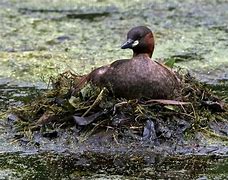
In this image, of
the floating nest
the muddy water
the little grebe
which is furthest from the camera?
the muddy water

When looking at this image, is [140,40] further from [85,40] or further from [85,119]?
[85,40]

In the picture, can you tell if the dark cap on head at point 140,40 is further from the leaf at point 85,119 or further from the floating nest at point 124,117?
the leaf at point 85,119

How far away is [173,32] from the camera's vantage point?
945 centimetres

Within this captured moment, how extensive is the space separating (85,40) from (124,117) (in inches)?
139

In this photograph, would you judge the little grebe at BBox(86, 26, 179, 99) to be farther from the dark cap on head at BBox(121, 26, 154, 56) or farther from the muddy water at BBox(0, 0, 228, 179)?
the muddy water at BBox(0, 0, 228, 179)

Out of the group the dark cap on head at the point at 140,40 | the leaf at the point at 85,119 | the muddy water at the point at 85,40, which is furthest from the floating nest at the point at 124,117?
the dark cap on head at the point at 140,40

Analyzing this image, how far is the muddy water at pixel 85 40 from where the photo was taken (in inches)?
279

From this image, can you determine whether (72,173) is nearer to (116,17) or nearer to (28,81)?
(28,81)

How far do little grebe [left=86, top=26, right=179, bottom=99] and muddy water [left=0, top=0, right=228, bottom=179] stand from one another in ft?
1.86

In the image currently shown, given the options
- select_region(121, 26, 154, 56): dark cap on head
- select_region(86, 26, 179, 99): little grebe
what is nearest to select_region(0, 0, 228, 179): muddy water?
select_region(86, 26, 179, 99): little grebe

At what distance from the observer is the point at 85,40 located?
357 inches

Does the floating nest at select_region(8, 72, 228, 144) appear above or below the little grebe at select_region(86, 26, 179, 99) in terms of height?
below

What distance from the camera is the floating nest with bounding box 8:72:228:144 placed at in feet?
18.3

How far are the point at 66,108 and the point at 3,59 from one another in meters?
2.61
